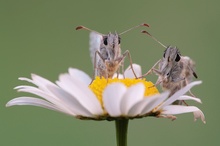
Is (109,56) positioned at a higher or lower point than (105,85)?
higher

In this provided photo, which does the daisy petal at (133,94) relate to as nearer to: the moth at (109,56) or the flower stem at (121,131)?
the flower stem at (121,131)

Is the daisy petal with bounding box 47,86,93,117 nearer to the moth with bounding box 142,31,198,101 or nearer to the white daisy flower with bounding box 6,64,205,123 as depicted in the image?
the white daisy flower with bounding box 6,64,205,123

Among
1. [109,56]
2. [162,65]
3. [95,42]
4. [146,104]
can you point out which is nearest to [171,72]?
[162,65]

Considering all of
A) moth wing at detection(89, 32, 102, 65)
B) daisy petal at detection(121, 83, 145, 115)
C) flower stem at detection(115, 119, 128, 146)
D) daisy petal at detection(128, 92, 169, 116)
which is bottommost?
flower stem at detection(115, 119, 128, 146)

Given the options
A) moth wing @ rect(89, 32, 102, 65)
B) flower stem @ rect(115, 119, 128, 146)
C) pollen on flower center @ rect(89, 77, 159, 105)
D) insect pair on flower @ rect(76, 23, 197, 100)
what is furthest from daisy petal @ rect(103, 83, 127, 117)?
moth wing @ rect(89, 32, 102, 65)

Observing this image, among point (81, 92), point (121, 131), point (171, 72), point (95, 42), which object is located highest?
point (95, 42)

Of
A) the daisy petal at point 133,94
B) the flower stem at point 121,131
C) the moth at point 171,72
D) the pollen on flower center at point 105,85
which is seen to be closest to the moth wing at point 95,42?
the pollen on flower center at point 105,85

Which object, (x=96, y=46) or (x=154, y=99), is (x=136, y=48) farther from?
(x=154, y=99)

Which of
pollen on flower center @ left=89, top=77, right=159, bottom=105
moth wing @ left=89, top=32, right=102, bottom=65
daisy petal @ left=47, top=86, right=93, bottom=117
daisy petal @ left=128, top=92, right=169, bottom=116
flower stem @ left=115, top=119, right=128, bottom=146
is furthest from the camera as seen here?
moth wing @ left=89, top=32, right=102, bottom=65

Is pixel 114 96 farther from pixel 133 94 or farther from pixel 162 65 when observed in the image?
pixel 162 65
